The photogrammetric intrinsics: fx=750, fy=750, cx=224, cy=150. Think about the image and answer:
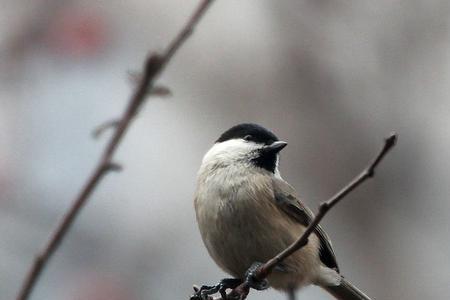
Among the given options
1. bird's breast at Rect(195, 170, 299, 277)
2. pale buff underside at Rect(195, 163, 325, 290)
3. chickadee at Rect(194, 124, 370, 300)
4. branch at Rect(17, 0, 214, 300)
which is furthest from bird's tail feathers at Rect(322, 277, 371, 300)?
branch at Rect(17, 0, 214, 300)

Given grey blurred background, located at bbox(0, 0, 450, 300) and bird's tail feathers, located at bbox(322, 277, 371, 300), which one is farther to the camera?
grey blurred background, located at bbox(0, 0, 450, 300)

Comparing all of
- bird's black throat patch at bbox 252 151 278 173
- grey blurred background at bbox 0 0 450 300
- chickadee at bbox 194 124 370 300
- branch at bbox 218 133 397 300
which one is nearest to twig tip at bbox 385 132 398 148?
branch at bbox 218 133 397 300

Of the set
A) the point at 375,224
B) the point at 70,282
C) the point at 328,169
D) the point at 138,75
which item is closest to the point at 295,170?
the point at 328,169

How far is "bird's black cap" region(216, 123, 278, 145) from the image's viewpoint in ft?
12.2

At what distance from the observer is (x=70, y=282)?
4.93 metres

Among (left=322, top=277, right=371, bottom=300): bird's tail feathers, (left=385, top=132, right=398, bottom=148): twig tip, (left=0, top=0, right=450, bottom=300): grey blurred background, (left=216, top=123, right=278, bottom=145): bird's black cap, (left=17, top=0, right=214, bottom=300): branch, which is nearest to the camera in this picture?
(left=17, top=0, right=214, bottom=300): branch

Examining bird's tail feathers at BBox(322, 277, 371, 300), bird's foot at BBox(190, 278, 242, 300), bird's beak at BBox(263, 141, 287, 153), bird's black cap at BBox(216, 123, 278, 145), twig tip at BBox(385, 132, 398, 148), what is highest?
bird's black cap at BBox(216, 123, 278, 145)

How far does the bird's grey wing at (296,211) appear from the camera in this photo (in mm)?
3469

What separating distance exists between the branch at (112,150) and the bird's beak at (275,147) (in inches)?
102

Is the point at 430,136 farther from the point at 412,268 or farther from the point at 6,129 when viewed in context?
the point at 6,129

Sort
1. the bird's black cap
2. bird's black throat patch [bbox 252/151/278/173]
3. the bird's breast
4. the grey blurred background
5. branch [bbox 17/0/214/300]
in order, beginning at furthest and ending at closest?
the grey blurred background, the bird's black cap, bird's black throat patch [bbox 252/151/278/173], the bird's breast, branch [bbox 17/0/214/300]

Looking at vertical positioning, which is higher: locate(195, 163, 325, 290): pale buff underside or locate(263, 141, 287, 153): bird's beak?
locate(263, 141, 287, 153): bird's beak

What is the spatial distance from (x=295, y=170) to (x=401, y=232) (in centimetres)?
121

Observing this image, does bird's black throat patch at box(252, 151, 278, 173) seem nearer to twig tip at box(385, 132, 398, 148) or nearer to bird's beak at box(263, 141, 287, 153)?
bird's beak at box(263, 141, 287, 153)
